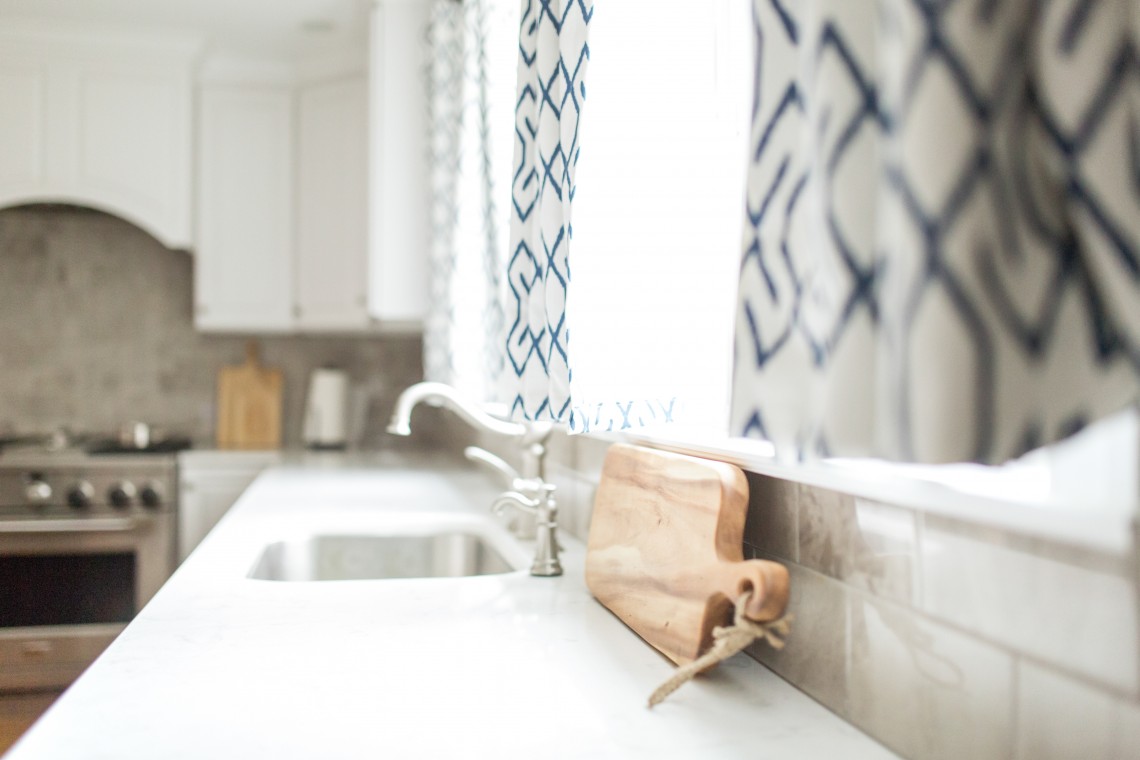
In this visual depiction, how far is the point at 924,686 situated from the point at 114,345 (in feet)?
11.4

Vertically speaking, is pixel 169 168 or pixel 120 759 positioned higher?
pixel 169 168

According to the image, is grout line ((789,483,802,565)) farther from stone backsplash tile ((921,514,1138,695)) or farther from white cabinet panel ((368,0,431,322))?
white cabinet panel ((368,0,431,322))

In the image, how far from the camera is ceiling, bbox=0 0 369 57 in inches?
108

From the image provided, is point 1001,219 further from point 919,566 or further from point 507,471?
point 507,471

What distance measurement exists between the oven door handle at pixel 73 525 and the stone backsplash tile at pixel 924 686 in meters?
2.56

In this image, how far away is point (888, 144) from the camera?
416 mm

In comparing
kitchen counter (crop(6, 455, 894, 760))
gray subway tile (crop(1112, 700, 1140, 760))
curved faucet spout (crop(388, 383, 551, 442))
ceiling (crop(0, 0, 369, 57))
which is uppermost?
ceiling (crop(0, 0, 369, 57))

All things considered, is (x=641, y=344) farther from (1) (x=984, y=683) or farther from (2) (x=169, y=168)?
(2) (x=169, y=168)

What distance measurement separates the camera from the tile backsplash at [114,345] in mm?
3340

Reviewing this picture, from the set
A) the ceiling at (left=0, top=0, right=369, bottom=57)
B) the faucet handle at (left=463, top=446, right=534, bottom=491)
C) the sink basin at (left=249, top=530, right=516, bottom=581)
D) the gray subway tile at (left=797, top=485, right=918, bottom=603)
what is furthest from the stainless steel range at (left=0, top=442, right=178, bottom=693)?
the gray subway tile at (left=797, top=485, right=918, bottom=603)

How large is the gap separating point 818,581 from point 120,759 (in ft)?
1.89

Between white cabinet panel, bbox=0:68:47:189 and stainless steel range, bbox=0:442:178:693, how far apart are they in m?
0.93

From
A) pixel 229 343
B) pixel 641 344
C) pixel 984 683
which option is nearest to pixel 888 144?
pixel 984 683

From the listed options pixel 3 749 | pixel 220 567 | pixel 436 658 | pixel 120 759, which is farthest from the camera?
pixel 3 749
